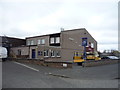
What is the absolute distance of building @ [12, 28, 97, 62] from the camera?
26111mm

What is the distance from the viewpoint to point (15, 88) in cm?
701

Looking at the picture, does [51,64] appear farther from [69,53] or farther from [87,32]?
[87,32]

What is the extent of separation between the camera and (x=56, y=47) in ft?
92.9

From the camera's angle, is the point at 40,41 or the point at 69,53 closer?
the point at 69,53

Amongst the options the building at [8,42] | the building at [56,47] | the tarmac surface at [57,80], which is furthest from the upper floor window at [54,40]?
the tarmac surface at [57,80]

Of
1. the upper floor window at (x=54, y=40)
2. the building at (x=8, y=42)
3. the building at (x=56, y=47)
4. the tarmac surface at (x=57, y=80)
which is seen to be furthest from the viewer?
the building at (x=8, y=42)

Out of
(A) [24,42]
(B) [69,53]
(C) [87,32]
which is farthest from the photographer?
(A) [24,42]

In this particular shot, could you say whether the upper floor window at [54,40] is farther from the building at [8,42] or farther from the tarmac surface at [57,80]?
the tarmac surface at [57,80]

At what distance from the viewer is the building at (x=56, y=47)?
26.1 meters

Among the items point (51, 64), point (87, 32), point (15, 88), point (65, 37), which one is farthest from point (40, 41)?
point (15, 88)

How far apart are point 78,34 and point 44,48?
1254cm

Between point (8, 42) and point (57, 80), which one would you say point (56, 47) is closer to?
point (8, 42)

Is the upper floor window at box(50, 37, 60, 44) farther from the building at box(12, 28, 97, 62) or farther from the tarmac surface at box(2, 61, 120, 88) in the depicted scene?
the tarmac surface at box(2, 61, 120, 88)

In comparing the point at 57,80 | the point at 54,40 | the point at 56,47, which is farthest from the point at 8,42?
the point at 57,80
